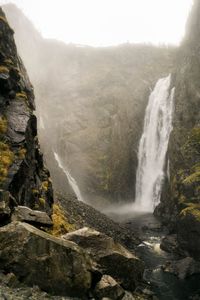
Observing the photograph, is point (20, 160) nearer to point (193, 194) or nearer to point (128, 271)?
point (128, 271)

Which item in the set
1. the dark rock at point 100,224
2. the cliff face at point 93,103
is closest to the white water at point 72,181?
the cliff face at point 93,103

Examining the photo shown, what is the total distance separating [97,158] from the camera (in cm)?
6812

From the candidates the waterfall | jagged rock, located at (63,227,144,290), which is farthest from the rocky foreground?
the waterfall

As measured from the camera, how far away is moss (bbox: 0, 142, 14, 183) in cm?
1808

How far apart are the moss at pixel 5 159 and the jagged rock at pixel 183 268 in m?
17.6

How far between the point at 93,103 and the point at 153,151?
69.5 ft

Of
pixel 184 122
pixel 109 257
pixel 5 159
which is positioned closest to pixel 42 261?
pixel 109 257

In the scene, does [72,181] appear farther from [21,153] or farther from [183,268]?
[21,153]

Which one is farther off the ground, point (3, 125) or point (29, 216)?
point (3, 125)

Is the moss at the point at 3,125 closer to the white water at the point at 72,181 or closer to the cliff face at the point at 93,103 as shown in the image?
the cliff face at the point at 93,103

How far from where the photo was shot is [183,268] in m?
29.3

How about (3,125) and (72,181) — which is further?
(72,181)

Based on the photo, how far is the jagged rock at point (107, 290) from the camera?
1309 cm

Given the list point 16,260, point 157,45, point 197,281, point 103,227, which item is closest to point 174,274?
point 197,281
